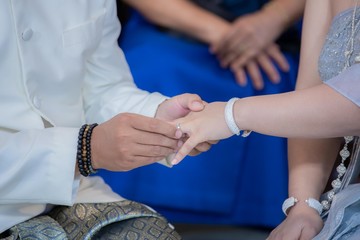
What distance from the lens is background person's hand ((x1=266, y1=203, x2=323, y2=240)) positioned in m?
1.18

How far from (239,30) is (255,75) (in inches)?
4.7

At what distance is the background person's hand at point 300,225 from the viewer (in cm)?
118

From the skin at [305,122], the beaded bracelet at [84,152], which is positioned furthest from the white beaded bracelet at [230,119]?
the beaded bracelet at [84,152]


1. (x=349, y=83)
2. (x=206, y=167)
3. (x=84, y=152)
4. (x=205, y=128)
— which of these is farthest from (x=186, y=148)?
(x=206, y=167)

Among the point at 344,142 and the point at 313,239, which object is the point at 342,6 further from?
the point at 313,239

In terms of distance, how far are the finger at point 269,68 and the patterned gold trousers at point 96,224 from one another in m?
0.65

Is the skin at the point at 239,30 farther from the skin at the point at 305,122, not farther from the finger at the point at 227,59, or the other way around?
the skin at the point at 305,122

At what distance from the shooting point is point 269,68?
180 cm

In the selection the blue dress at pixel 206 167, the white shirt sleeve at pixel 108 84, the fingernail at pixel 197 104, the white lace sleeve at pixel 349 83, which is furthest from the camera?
the blue dress at pixel 206 167

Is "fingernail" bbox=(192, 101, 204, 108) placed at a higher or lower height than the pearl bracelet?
higher

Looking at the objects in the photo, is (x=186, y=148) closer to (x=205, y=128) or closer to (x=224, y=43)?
(x=205, y=128)

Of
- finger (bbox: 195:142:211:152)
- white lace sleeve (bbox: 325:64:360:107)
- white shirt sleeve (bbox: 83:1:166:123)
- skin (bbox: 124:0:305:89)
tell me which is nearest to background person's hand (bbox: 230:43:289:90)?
skin (bbox: 124:0:305:89)

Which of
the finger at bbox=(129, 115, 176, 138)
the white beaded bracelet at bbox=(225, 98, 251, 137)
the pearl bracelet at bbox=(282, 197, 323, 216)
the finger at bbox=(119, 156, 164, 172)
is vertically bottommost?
the pearl bracelet at bbox=(282, 197, 323, 216)

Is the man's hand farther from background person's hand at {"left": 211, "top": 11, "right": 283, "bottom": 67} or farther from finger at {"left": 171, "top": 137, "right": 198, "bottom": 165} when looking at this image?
background person's hand at {"left": 211, "top": 11, "right": 283, "bottom": 67}
